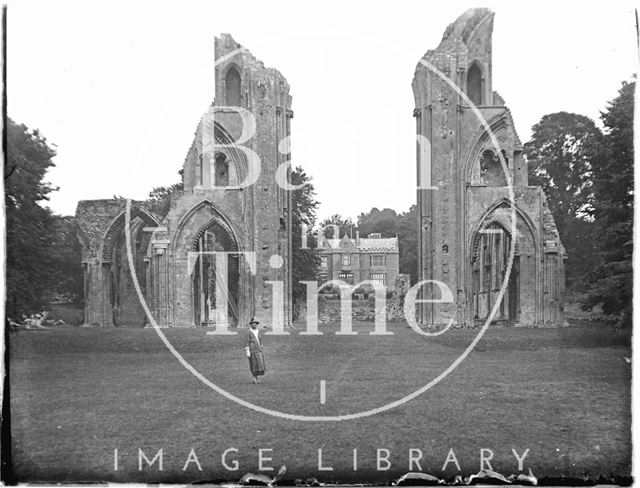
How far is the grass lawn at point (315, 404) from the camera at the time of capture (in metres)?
9.40

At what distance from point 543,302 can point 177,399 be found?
8501 millimetres

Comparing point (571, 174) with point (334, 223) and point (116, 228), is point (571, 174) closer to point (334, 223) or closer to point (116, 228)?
point (334, 223)

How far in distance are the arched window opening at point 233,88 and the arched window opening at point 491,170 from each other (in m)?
7.36

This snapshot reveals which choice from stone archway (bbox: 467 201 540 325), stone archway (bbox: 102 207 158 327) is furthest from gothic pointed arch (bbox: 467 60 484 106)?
stone archway (bbox: 102 207 158 327)

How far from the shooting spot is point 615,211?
11.5m

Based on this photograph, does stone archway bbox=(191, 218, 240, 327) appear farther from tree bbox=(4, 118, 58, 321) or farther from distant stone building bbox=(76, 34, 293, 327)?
tree bbox=(4, 118, 58, 321)

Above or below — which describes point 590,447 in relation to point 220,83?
below

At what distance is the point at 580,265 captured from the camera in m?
13.4

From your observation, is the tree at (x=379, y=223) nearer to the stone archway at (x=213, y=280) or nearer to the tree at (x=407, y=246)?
the tree at (x=407, y=246)

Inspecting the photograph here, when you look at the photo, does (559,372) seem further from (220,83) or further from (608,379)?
(220,83)

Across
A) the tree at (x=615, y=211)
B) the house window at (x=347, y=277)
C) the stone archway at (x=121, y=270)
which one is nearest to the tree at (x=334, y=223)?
the house window at (x=347, y=277)

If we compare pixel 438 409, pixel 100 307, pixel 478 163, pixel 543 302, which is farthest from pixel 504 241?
pixel 438 409

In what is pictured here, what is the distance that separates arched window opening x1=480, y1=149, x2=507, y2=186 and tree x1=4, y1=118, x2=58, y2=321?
43.0ft

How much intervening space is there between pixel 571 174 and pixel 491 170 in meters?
6.53
